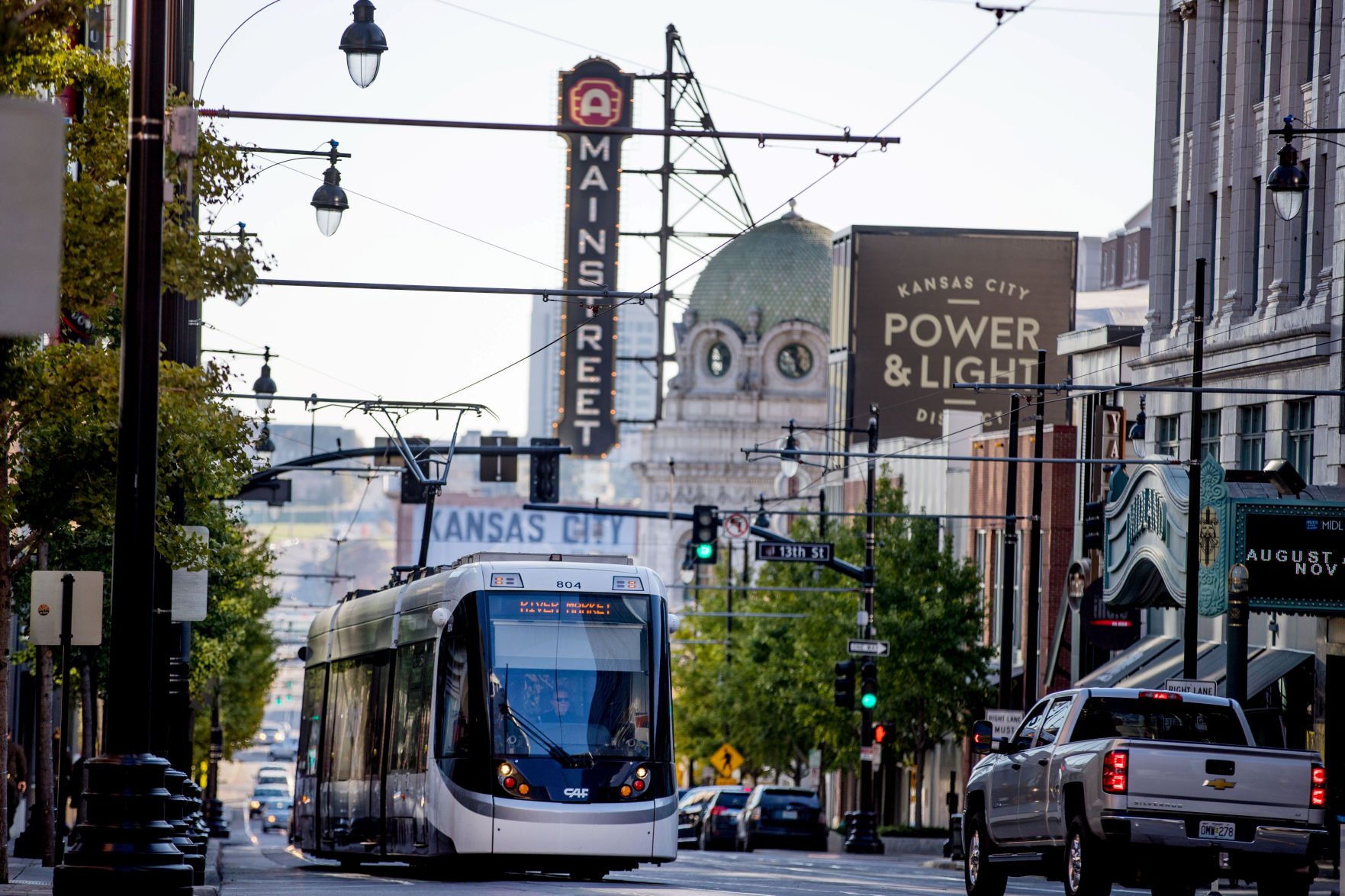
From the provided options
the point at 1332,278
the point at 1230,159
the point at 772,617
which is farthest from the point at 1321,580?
the point at 772,617

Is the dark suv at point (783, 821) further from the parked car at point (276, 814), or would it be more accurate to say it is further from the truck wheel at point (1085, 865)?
the parked car at point (276, 814)

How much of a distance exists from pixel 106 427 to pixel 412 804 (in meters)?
5.05

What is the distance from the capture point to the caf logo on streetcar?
86812 millimetres

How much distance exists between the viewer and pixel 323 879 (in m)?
25.1

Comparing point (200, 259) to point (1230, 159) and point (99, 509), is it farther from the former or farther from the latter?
point (1230, 159)

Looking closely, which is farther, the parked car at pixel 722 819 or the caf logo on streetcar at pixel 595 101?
the caf logo on streetcar at pixel 595 101

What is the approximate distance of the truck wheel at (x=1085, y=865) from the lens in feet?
61.8

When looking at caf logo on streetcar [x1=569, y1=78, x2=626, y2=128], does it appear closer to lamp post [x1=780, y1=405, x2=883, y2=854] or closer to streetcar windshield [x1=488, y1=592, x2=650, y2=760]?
lamp post [x1=780, y1=405, x2=883, y2=854]

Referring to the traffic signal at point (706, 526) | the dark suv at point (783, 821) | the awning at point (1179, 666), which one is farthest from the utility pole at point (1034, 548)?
the traffic signal at point (706, 526)

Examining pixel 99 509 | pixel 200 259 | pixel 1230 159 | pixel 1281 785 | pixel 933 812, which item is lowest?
pixel 933 812

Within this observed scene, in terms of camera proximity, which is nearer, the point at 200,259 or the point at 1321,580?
the point at 200,259

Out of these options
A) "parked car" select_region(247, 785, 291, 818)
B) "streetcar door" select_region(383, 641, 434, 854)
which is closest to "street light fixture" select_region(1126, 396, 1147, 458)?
"streetcar door" select_region(383, 641, 434, 854)

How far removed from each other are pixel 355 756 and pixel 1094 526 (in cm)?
1989

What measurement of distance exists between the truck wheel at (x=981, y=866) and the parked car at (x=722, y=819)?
29.1 m
